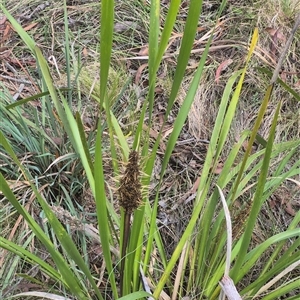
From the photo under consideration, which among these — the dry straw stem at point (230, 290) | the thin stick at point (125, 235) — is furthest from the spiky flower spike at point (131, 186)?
the dry straw stem at point (230, 290)

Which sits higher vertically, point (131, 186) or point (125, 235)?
point (131, 186)

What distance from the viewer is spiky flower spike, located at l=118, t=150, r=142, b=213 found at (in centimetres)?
69

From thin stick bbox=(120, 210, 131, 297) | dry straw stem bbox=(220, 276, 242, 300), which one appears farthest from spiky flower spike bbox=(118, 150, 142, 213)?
dry straw stem bbox=(220, 276, 242, 300)

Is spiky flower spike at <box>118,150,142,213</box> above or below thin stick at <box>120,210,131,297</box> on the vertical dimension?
above

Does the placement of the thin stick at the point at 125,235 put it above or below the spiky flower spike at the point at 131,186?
below

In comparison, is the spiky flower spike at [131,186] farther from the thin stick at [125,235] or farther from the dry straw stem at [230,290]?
the dry straw stem at [230,290]

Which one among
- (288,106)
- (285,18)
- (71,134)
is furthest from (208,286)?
(285,18)

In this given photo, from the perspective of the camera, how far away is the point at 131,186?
717mm

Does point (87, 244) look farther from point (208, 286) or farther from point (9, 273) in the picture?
point (208, 286)

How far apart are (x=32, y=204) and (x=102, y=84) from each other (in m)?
0.75

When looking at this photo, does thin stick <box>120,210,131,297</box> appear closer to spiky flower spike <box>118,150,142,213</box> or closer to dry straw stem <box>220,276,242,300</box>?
spiky flower spike <box>118,150,142,213</box>

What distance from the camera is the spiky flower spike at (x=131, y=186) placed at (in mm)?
690

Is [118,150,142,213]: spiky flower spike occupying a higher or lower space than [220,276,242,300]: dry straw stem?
higher

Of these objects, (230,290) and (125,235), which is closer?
(230,290)
